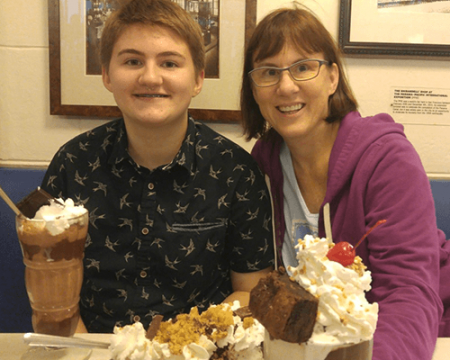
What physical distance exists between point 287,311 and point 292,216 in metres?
0.86

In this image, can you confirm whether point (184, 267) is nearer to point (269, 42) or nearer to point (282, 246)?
point (282, 246)

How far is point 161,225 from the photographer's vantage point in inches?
56.4

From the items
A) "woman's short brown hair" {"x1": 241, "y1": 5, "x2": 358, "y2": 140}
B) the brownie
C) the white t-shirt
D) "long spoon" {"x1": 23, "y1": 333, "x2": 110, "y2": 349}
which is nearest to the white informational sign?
"woman's short brown hair" {"x1": 241, "y1": 5, "x2": 358, "y2": 140}

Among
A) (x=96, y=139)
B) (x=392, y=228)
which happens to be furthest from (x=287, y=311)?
(x=96, y=139)

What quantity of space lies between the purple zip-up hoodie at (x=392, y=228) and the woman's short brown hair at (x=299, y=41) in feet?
0.25

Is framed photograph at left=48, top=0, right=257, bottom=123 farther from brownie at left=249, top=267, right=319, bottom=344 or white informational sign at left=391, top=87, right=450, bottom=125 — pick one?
brownie at left=249, top=267, right=319, bottom=344

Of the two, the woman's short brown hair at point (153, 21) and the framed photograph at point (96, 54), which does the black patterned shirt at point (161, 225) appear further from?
the framed photograph at point (96, 54)

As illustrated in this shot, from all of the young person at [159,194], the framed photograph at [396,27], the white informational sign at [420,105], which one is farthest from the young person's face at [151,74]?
the white informational sign at [420,105]

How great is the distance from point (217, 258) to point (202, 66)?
2.14 ft

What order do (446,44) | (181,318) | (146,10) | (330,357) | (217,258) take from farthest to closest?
Answer: (446,44)
(217,258)
(146,10)
(181,318)
(330,357)

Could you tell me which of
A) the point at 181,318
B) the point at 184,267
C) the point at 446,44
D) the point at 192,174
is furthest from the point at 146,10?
the point at 446,44

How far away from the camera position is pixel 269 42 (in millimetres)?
1419

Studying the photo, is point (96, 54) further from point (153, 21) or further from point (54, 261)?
point (54, 261)

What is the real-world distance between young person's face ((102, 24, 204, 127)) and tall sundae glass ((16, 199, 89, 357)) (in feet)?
1.62
